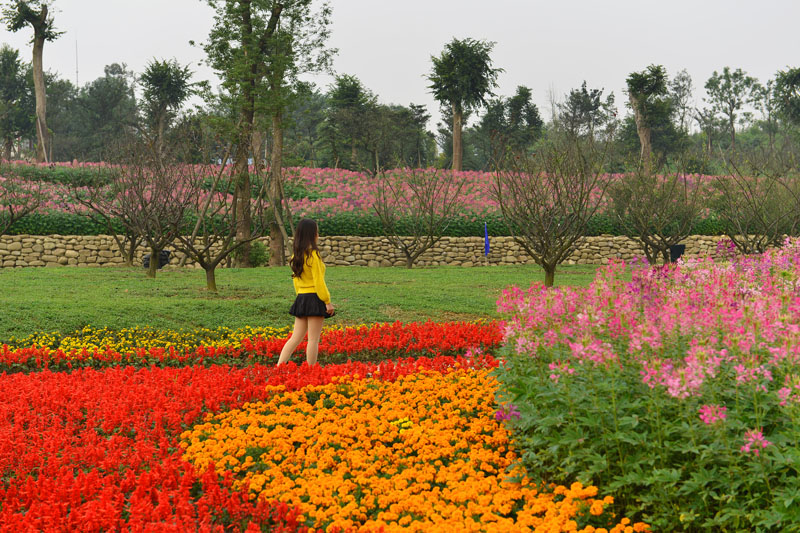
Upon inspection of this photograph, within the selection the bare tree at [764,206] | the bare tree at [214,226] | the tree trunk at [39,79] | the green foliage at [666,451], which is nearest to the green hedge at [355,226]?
the bare tree at [214,226]

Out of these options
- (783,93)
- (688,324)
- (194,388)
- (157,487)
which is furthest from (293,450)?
(783,93)

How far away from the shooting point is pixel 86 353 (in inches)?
295

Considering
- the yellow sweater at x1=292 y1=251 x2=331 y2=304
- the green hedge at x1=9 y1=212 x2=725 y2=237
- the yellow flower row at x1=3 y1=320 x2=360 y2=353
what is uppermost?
the green hedge at x1=9 y1=212 x2=725 y2=237

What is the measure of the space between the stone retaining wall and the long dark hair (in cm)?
1290

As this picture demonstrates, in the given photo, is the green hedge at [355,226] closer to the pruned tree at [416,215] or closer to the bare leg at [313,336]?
the pruned tree at [416,215]

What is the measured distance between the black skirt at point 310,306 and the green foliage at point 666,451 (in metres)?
3.17

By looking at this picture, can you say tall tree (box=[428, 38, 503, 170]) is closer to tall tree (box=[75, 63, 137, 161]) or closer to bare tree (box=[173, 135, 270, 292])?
bare tree (box=[173, 135, 270, 292])

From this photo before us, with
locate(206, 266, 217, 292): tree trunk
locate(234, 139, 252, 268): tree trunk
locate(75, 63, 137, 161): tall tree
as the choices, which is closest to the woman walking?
locate(234, 139, 252, 268): tree trunk

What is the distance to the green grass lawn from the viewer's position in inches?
374

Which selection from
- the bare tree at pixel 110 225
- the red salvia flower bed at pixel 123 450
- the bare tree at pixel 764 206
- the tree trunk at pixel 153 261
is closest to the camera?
the red salvia flower bed at pixel 123 450

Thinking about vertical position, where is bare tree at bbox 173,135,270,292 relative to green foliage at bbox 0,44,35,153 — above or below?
below

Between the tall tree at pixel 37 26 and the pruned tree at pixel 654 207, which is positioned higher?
the tall tree at pixel 37 26

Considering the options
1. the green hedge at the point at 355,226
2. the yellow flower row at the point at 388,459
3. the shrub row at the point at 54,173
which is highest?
the shrub row at the point at 54,173

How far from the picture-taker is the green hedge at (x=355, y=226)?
67.2ft
